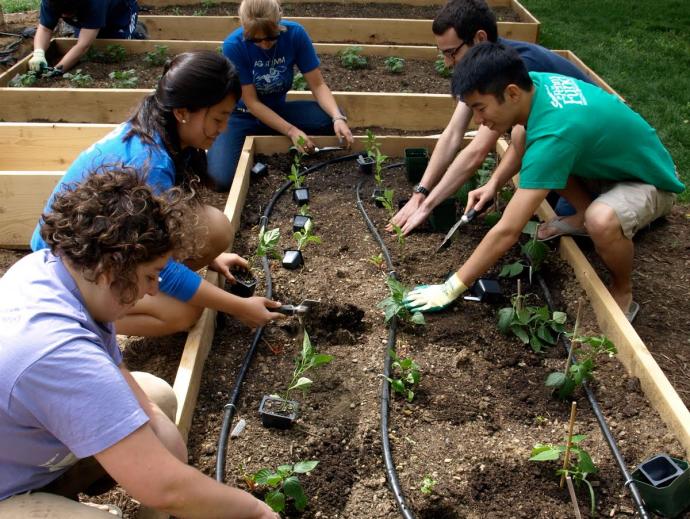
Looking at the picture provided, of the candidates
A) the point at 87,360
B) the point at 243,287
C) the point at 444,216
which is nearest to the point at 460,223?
the point at 444,216

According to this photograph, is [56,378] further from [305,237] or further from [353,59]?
[353,59]

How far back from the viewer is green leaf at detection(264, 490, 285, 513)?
2.07 m

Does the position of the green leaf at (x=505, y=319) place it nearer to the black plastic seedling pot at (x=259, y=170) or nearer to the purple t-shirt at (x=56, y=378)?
the purple t-shirt at (x=56, y=378)

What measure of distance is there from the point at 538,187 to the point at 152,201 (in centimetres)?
181

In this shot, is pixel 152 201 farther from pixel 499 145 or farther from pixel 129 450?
pixel 499 145

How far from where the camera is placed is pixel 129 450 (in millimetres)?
A: 1418

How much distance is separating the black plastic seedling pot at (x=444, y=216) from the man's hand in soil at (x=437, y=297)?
738 mm

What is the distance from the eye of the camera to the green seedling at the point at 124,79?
5570 mm

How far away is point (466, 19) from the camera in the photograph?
3.46 metres

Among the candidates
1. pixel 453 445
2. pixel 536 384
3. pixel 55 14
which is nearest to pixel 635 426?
pixel 536 384

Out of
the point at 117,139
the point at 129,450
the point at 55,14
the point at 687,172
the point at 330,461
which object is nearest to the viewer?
the point at 129,450

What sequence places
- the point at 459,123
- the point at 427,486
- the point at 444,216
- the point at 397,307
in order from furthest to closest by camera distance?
the point at 459,123 → the point at 444,216 → the point at 397,307 → the point at 427,486

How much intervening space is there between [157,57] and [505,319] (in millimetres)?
4624

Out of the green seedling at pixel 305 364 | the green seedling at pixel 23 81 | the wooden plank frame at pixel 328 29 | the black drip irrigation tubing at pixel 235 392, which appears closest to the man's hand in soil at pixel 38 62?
the green seedling at pixel 23 81
